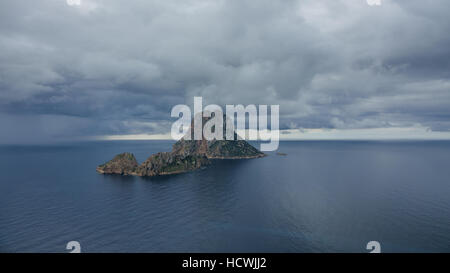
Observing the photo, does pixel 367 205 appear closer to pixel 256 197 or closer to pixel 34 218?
pixel 256 197

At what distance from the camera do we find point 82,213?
97.6m

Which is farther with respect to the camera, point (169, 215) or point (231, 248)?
point (169, 215)

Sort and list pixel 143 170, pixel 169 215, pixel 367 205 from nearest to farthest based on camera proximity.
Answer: pixel 169 215 → pixel 367 205 → pixel 143 170

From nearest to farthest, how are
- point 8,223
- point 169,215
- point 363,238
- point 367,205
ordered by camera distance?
point 363,238
point 8,223
point 169,215
point 367,205

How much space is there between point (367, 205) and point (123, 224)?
120 meters

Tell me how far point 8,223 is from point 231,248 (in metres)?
94.7

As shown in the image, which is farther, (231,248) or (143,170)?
(143,170)
